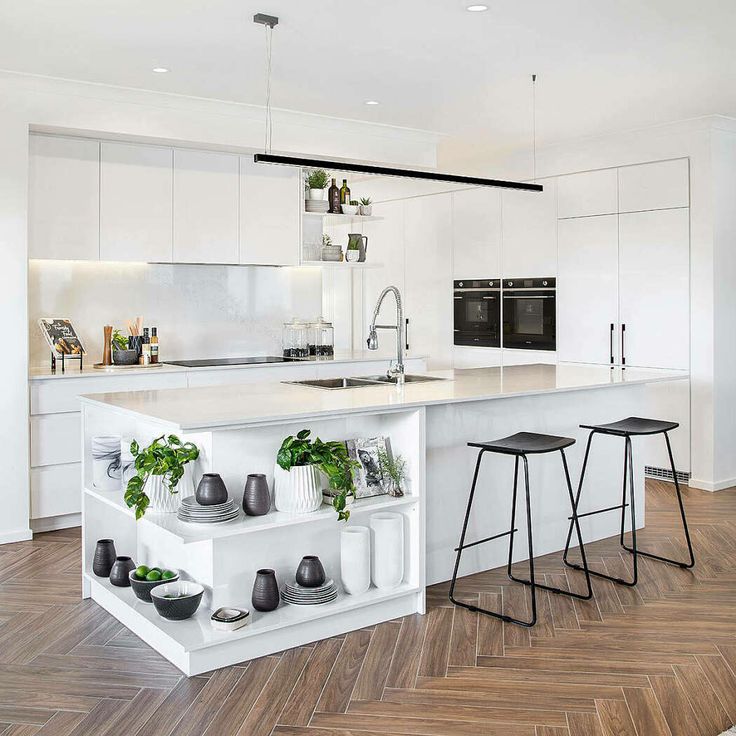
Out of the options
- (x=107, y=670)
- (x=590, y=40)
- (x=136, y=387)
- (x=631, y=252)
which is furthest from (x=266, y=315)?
(x=107, y=670)

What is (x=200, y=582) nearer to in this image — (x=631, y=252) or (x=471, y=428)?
(x=471, y=428)

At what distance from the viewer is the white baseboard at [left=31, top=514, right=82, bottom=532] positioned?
5059 millimetres

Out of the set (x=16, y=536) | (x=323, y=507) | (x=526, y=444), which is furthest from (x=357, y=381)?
(x=16, y=536)

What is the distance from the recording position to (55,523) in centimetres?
512

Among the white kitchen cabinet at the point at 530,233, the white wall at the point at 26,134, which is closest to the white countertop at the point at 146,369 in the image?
the white wall at the point at 26,134

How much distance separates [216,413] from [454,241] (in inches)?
199

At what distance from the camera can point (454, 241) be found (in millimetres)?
7859

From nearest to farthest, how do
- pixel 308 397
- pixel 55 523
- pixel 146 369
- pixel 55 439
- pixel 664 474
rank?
pixel 308 397 < pixel 55 439 < pixel 55 523 < pixel 146 369 < pixel 664 474

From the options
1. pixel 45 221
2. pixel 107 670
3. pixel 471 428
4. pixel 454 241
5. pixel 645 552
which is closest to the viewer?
pixel 107 670

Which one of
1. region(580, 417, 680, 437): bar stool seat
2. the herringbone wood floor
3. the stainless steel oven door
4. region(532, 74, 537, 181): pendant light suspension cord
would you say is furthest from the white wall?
region(580, 417, 680, 437): bar stool seat

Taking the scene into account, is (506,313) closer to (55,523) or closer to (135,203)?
(135,203)

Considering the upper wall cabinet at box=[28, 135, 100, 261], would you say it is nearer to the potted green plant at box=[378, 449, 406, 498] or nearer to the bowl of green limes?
the bowl of green limes

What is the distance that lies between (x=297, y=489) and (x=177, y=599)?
596mm

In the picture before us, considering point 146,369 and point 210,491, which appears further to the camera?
point 146,369
